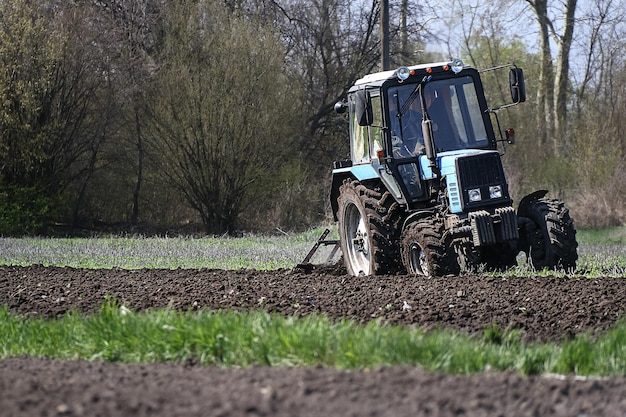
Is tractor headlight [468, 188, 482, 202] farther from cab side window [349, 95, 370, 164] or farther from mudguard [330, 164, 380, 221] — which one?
cab side window [349, 95, 370, 164]

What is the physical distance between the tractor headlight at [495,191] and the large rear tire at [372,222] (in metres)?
1.13

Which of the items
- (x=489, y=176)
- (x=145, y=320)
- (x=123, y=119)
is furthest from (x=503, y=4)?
(x=145, y=320)

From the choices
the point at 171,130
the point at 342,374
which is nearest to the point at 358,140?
the point at 342,374

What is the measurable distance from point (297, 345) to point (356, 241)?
24.7ft

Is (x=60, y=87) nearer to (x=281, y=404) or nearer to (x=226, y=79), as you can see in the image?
(x=226, y=79)

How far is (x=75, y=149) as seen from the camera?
30000 mm

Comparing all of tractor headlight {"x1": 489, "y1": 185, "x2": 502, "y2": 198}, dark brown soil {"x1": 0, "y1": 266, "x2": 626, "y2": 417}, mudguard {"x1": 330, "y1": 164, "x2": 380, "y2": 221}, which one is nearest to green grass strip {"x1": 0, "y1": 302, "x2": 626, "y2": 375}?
dark brown soil {"x1": 0, "y1": 266, "x2": 626, "y2": 417}

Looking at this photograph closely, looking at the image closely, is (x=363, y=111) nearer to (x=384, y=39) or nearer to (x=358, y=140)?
(x=358, y=140)

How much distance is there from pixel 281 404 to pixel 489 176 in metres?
7.74

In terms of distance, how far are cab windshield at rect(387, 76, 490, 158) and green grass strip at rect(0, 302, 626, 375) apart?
17.4ft

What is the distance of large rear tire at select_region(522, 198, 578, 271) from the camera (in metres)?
11.5

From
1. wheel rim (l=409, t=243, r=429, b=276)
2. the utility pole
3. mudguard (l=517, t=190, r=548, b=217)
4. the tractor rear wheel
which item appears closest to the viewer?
the tractor rear wheel

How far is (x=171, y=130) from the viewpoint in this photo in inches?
1179

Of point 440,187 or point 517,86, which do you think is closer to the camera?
point 517,86
